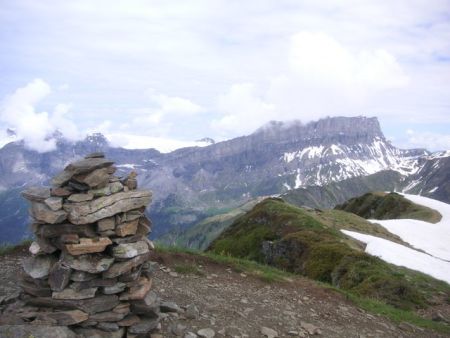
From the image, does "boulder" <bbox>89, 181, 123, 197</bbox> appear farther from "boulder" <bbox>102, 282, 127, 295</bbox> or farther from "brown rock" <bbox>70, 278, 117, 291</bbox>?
"boulder" <bbox>102, 282, 127, 295</bbox>

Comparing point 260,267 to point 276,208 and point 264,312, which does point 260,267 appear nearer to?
point 264,312

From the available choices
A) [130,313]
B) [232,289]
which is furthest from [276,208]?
[130,313]

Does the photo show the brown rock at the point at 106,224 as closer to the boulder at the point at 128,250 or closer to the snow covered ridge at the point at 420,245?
the boulder at the point at 128,250

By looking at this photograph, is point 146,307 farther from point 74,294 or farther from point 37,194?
point 37,194

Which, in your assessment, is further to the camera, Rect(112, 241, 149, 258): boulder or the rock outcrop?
Rect(112, 241, 149, 258): boulder

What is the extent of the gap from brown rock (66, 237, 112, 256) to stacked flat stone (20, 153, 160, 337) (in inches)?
1.2

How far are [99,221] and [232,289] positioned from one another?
30.6 feet

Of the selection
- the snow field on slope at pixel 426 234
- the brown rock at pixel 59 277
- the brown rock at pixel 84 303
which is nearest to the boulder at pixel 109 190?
the brown rock at pixel 59 277

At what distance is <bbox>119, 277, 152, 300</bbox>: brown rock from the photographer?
15.8m

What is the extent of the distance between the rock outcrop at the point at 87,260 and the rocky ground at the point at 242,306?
2.23m

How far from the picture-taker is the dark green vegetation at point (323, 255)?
32469 mm

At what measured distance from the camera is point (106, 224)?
1591 cm

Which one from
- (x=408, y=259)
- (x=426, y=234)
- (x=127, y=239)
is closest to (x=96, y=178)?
(x=127, y=239)

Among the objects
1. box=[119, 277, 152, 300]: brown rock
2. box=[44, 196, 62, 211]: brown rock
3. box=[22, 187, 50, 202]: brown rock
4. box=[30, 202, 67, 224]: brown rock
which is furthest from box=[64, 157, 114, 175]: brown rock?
box=[119, 277, 152, 300]: brown rock
